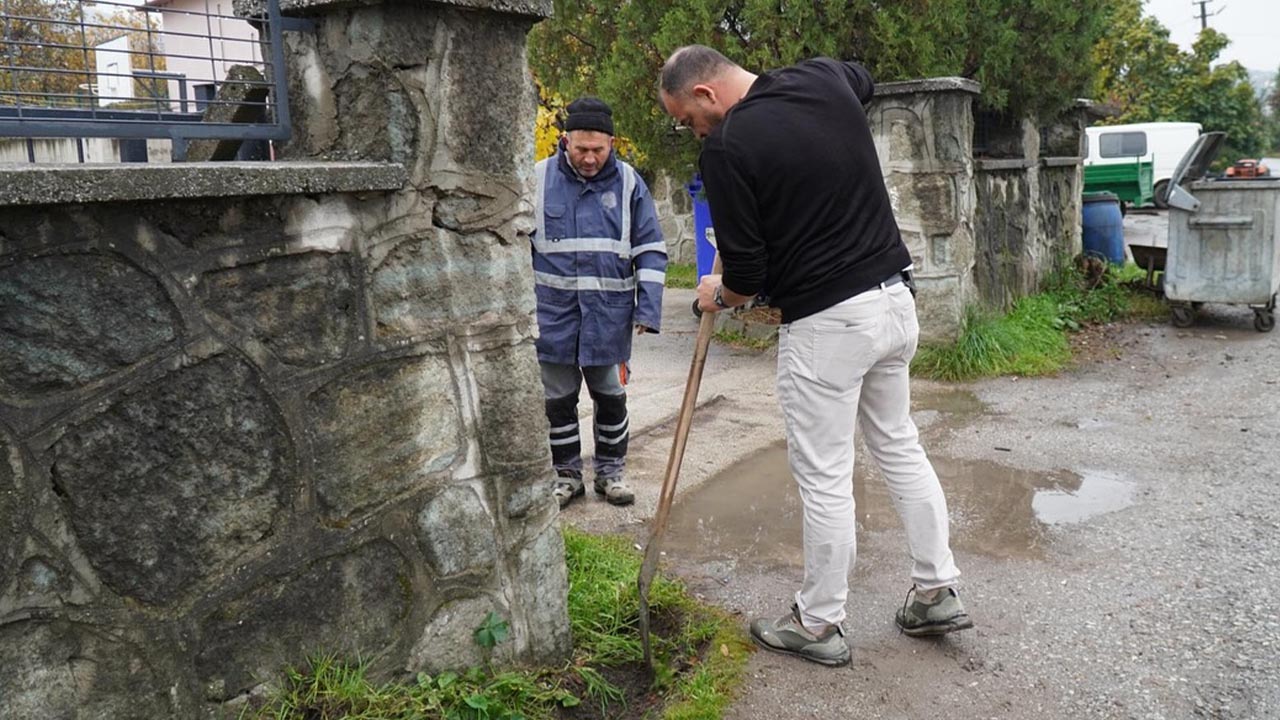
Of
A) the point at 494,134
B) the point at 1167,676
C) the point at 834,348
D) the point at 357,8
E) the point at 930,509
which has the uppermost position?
the point at 357,8

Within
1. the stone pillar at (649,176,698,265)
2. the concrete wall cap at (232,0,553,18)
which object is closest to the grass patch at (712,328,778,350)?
the stone pillar at (649,176,698,265)

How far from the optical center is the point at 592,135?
13.8 feet

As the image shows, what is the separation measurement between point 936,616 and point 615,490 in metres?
1.68

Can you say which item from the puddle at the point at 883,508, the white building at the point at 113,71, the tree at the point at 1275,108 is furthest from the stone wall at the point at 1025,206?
the tree at the point at 1275,108

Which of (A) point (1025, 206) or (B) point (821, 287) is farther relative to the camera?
(A) point (1025, 206)

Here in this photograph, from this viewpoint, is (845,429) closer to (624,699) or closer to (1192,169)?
(624,699)

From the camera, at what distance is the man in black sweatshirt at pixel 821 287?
9.66ft

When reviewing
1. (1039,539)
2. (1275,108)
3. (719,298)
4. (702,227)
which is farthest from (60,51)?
(1275,108)

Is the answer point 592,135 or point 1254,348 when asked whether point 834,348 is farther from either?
point 1254,348

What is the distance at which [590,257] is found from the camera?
4.32 metres

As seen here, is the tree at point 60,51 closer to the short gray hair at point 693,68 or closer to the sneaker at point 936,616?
the short gray hair at point 693,68

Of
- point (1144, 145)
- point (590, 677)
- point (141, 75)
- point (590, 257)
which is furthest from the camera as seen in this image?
point (1144, 145)

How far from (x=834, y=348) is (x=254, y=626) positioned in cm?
→ 170

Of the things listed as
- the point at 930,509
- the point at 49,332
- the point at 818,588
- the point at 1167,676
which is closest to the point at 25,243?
the point at 49,332
